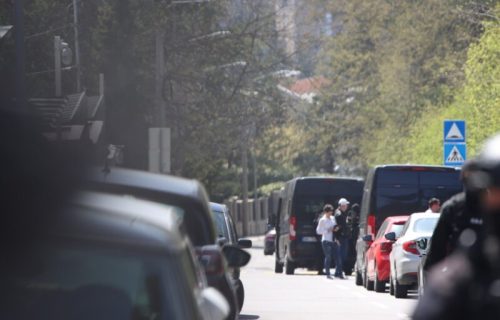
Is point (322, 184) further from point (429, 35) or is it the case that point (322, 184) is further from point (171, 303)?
point (171, 303)

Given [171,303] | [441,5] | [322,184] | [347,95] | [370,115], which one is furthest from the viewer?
[347,95]

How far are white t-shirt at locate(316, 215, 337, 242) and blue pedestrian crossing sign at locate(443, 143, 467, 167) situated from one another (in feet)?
8.64

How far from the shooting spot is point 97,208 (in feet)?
19.5

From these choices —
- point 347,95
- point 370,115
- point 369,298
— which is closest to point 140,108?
point 369,298

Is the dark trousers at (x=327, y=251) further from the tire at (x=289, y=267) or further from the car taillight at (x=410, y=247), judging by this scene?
the car taillight at (x=410, y=247)

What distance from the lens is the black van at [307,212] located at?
36.6 meters

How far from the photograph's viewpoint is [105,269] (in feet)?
19.6

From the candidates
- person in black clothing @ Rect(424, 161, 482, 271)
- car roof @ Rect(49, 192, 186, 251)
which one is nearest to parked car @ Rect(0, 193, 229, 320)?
car roof @ Rect(49, 192, 186, 251)

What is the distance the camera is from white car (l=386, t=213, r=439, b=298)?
23703 millimetres

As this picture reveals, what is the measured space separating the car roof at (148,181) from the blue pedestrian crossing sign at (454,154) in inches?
963

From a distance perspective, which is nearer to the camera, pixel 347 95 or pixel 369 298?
pixel 369 298

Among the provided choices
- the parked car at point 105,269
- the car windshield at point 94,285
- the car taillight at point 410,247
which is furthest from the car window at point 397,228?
the car windshield at point 94,285

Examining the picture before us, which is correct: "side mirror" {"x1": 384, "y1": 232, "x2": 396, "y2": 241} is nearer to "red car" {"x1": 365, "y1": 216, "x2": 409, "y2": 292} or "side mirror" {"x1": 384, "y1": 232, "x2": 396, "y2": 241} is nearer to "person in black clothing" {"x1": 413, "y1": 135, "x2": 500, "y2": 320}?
"red car" {"x1": 365, "y1": 216, "x2": 409, "y2": 292}

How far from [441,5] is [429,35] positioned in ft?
9.23
